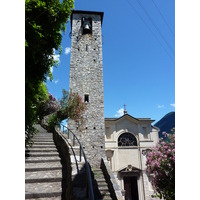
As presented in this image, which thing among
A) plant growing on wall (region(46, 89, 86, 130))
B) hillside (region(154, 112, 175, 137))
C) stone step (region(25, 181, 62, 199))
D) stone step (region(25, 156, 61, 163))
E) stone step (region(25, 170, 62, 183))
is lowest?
hillside (region(154, 112, 175, 137))

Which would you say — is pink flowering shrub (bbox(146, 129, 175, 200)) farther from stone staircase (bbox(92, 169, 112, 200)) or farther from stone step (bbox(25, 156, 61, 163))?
stone step (bbox(25, 156, 61, 163))

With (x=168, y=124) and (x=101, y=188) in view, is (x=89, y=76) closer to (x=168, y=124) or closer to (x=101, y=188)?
(x=101, y=188)

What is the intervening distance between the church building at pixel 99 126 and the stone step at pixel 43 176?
22.1 ft

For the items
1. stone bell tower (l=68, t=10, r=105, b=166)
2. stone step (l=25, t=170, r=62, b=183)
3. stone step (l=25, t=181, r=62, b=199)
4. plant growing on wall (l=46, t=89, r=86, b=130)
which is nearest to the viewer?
stone step (l=25, t=181, r=62, b=199)

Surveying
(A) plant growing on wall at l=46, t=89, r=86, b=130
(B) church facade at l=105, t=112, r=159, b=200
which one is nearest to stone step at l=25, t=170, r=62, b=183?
(A) plant growing on wall at l=46, t=89, r=86, b=130

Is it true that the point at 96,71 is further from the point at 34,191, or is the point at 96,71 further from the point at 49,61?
the point at 34,191

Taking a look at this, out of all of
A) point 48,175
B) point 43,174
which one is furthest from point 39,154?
point 48,175

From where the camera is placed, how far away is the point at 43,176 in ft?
12.6

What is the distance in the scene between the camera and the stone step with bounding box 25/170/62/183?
3.64 m

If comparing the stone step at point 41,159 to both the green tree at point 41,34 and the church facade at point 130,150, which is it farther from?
the church facade at point 130,150

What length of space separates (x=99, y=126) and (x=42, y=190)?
8174mm

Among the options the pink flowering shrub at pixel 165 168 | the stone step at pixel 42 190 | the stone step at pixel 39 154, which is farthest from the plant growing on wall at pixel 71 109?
the stone step at pixel 42 190

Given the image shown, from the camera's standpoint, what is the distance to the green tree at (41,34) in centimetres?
290
